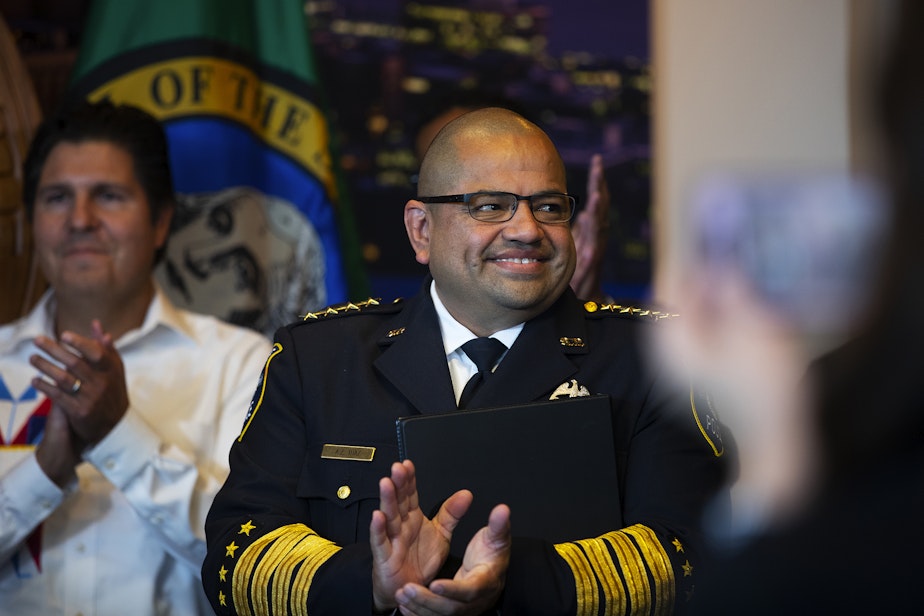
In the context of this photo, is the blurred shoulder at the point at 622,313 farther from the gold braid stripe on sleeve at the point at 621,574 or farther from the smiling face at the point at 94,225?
the smiling face at the point at 94,225

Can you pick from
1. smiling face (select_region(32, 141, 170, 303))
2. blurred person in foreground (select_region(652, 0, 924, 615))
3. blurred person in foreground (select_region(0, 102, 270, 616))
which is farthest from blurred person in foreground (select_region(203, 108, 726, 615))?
blurred person in foreground (select_region(652, 0, 924, 615))

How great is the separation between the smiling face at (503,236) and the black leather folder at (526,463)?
29 centimetres

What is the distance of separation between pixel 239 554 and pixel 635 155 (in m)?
2.42

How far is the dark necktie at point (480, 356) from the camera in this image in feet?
7.54

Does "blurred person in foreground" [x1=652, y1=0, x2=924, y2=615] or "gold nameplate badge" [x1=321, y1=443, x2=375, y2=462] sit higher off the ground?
"blurred person in foreground" [x1=652, y1=0, x2=924, y2=615]

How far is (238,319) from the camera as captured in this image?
3.69 metres

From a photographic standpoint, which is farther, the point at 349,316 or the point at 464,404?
the point at 349,316

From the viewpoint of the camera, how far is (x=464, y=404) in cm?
228

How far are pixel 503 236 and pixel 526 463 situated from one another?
1.48 ft

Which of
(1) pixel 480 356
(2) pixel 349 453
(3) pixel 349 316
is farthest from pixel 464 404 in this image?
(3) pixel 349 316

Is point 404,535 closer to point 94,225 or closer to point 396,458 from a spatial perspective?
point 396,458

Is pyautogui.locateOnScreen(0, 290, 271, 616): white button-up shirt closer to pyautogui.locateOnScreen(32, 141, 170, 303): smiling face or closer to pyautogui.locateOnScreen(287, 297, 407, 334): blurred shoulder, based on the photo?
pyautogui.locateOnScreen(32, 141, 170, 303): smiling face

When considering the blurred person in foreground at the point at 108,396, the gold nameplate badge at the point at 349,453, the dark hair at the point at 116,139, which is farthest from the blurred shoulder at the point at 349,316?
the dark hair at the point at 116,139

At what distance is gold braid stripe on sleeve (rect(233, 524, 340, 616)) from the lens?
2043mm
